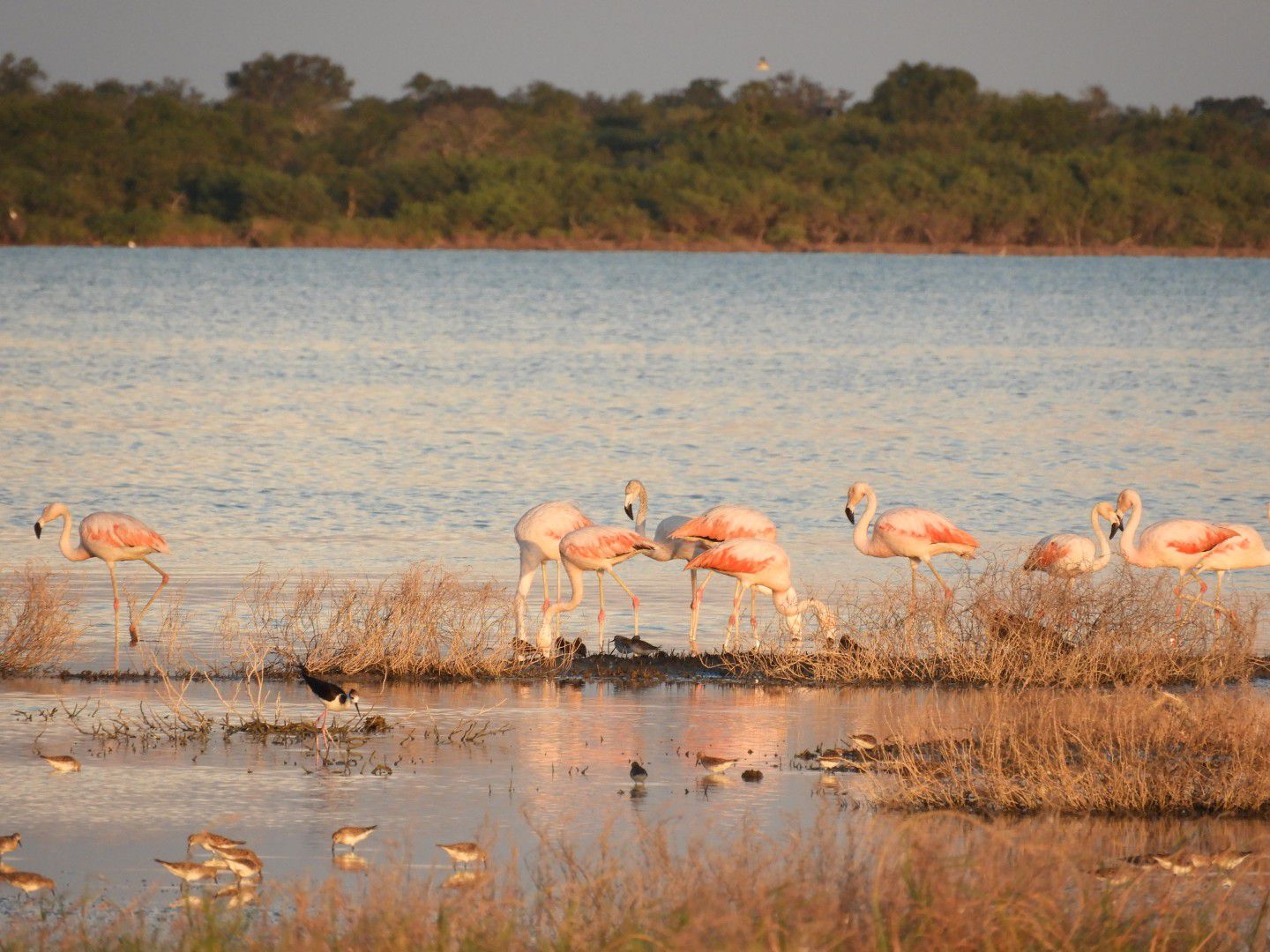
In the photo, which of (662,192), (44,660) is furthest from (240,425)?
(662,192)

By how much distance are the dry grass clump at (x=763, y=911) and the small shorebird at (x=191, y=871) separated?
19.8 inches

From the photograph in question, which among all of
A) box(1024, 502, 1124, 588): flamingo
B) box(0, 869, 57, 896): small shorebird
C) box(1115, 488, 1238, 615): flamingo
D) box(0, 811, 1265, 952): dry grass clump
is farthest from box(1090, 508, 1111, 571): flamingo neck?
box(0, 869, 57, 896): small shorebird

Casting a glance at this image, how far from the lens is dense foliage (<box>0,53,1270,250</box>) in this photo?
305 feet

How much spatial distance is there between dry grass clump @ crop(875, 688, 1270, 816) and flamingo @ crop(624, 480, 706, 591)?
12.7ft

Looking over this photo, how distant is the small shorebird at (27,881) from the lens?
7.20m

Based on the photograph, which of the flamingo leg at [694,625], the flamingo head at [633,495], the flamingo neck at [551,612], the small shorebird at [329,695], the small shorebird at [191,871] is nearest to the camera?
the small shorebird at [191,871]

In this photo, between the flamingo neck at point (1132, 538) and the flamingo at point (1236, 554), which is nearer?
the flamingo at point (1236, 554)

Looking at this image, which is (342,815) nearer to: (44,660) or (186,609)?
(44,660)

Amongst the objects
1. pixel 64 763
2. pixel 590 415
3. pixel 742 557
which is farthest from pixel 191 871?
pixel 590 415

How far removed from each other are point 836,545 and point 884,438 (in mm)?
10513

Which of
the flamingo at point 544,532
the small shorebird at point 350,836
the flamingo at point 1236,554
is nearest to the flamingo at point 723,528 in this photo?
the flamingo at point 544,532

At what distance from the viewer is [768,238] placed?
3767 inches

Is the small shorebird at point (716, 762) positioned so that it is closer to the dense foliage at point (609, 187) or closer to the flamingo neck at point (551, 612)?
the flamingo neck at point (551, 612)

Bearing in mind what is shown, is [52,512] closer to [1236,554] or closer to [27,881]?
[27,881]
